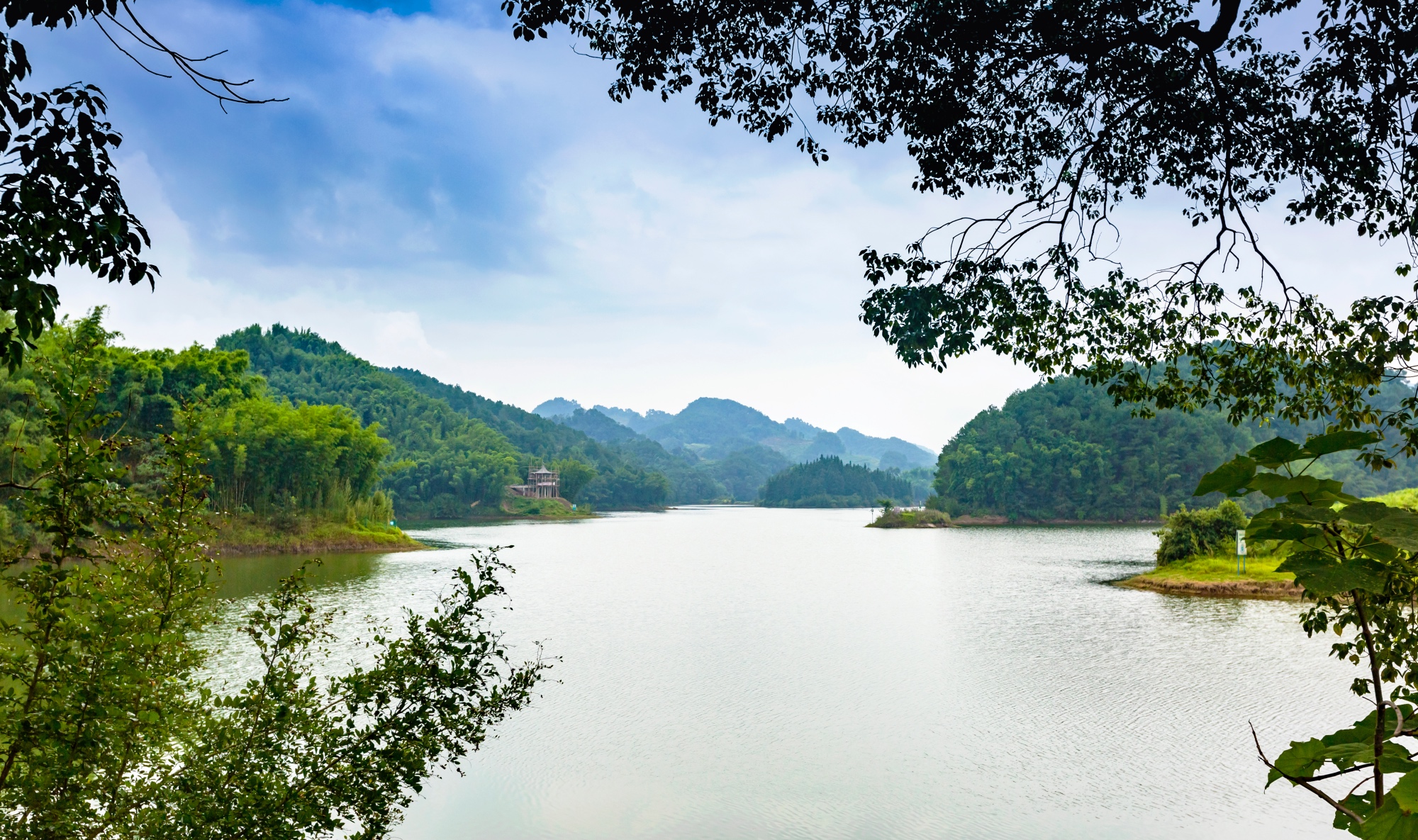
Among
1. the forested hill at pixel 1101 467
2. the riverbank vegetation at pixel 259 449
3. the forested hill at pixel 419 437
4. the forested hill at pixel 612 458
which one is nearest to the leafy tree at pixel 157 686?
the riverbank vegetation at pixel 259 449

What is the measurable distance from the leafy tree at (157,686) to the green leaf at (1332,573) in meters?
3.08

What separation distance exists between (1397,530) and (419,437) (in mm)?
77936

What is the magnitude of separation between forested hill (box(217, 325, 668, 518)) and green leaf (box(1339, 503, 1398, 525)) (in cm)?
6015

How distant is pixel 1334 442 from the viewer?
115 centimetres

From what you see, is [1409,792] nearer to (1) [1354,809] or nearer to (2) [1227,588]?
(1) [1354,809]

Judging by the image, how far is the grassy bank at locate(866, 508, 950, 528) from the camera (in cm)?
6072

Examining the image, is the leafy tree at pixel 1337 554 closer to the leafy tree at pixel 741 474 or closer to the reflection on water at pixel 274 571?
the reflection on water at pixel 274 571

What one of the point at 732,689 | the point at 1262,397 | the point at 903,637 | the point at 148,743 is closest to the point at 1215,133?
the point at 1262,397

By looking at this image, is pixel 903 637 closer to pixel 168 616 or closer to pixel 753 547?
pixel 168 616

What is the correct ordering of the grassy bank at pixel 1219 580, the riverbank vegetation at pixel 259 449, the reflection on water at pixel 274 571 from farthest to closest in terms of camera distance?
the riverbank vegetation at pixel 259 449
the reflection on water at pixel 274 571
the grassy bank at pixel 1219 580

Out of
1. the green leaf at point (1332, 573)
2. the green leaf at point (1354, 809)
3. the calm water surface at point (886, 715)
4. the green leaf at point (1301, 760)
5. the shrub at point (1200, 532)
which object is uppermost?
the green leaf at point (1332, 573)

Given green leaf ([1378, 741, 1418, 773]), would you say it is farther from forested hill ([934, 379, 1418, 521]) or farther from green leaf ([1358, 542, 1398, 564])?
forested hill ([934, 379, 1418, 521])

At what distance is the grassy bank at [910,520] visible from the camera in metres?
60.7

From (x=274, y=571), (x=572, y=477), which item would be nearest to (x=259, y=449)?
(x=274, y=571)
